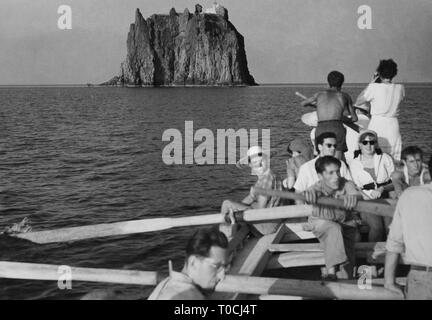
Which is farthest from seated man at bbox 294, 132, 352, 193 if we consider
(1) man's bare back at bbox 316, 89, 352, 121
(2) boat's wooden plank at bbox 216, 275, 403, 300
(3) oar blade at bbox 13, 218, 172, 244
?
(2) boat's wooden plank at bbox 216, 275, 403, 300

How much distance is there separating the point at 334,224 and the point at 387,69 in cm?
377

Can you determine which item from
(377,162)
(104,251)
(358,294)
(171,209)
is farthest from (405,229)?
(171,209)

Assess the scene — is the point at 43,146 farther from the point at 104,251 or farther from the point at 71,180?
the point at 104,251

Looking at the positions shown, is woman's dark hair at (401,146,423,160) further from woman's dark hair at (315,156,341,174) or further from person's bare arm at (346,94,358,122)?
person's bare arm at (346,94,358,122)

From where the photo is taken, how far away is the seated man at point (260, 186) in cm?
688

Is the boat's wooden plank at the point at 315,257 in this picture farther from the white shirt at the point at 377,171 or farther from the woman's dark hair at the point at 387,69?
the woman's dark hair at the point at 387,69

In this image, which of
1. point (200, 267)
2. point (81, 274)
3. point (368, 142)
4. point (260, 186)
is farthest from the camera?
point (368, 142)

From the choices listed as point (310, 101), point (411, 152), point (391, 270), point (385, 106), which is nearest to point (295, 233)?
point (411, 152)

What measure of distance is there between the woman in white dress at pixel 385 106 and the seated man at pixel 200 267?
6.09m

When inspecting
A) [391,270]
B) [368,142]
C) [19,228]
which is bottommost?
[19,228]

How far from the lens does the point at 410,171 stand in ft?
23.6

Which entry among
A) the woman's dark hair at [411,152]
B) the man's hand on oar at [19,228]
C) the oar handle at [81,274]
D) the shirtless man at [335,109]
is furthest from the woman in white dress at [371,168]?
the man's hand on oar at [19,228]

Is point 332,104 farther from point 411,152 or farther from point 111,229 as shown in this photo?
point 111,229
